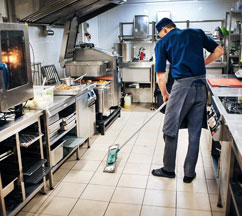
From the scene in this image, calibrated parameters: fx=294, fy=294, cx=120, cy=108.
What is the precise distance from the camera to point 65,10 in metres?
4.17

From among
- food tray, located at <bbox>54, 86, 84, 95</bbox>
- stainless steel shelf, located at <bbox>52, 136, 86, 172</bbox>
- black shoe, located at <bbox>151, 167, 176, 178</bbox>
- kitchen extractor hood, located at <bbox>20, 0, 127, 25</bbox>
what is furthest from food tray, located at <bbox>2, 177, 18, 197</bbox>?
kitchen extractor hood, located at <bbox>20, 0, 127, 25</bbox>

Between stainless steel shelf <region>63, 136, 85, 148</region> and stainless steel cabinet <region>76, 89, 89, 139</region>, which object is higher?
stainless steel cabinet <region>76, 89, 89, 139</region>

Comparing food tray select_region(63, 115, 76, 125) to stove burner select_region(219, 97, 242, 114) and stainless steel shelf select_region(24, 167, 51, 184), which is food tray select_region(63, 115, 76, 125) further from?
stove burner select_region(219, 97, 242, 114)

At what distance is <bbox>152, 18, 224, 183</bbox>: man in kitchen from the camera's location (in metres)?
2.80

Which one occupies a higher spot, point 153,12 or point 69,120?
point 153,12

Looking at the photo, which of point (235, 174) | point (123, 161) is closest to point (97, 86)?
point (123, 161)

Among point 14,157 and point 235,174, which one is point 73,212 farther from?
point 235,174

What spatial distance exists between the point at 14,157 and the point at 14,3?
195 centimetres

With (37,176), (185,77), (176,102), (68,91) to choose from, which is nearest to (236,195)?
(176,102)

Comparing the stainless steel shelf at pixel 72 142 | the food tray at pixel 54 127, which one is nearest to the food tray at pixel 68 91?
the food tray at pixel 54 127

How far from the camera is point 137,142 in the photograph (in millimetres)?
4207

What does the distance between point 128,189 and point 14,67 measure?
1579 mm

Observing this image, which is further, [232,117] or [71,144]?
[71,144]

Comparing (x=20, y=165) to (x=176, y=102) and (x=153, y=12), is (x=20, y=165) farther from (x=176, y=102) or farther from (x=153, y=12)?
(x=153, y=12)
